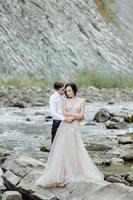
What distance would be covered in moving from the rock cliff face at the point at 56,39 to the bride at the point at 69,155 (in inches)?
1300

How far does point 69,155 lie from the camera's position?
9.86 metres

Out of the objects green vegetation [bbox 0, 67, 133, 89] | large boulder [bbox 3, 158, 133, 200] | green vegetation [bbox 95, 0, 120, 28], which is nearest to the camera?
large boulder [bbox 3, 158, 133, 200]

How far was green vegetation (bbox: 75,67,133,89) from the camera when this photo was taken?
1844 inches

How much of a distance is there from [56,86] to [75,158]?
7.41 feet

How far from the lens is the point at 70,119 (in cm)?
991

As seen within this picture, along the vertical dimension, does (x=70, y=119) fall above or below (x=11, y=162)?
above

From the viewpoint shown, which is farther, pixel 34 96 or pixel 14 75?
pixel 14 75

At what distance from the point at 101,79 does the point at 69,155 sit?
38683mm

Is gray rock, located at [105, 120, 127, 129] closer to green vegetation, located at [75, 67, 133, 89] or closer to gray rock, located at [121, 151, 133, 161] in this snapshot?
gray rock, located at [121, 151, 133, 161]

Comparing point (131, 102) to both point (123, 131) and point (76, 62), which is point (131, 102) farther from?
point (123, 131)

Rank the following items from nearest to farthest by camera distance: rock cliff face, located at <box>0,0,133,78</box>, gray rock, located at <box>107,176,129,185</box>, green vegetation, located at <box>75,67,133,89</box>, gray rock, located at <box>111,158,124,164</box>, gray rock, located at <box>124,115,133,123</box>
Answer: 1. gray rock, located at <box>107,176,129,185</box>
2. gray rock, located at <box>111,158,124,164</box>
3. gray rock, located at <box>124,115,133,123</box>
4. rock cliff face, located at <box>0,0,133,78</box>
5. green vegetation, located at <box>75,67,133,89</box>

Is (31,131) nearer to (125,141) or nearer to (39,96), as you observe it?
(125,141)

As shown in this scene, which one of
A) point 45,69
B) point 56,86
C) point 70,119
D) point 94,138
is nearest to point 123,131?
point 94,138

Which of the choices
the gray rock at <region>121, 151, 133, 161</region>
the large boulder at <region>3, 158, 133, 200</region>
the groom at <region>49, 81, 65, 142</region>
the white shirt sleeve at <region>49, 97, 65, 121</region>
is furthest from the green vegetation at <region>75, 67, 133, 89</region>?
the large boulder at <region>3, 158, 133, 200</region>
